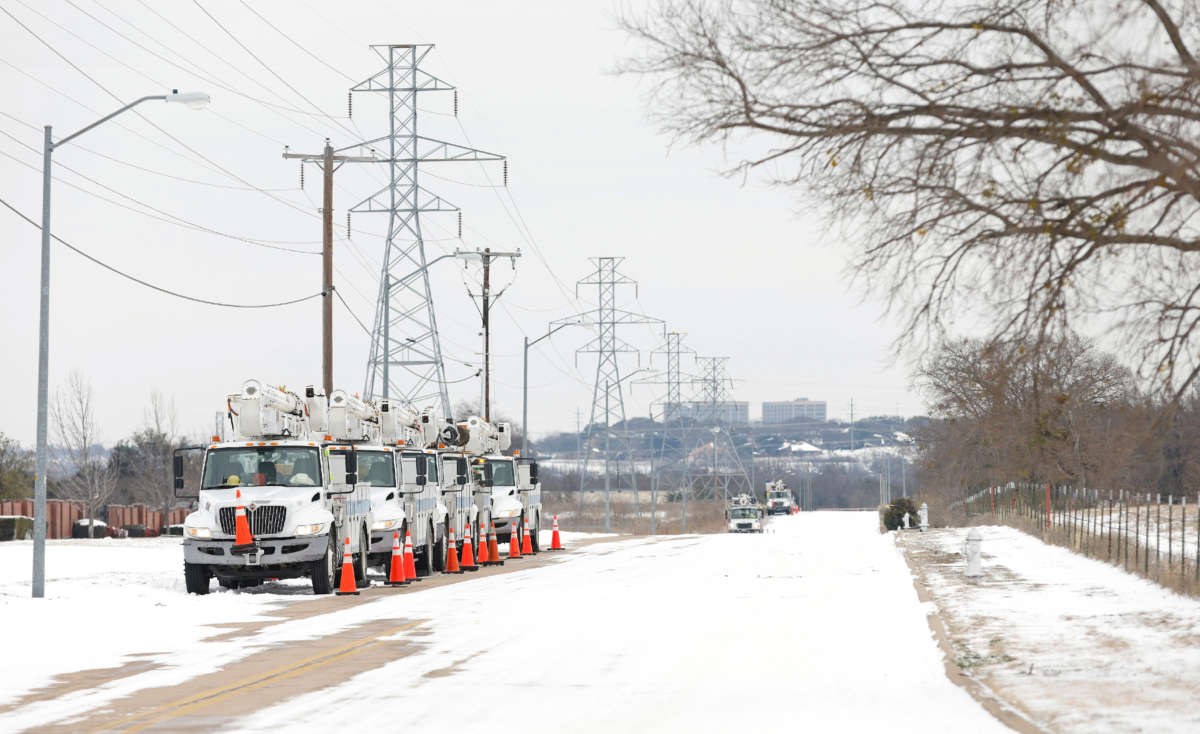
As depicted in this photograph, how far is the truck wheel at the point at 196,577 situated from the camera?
2611 centimetres

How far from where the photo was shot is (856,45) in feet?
44.8

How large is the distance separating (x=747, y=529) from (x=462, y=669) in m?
72.6

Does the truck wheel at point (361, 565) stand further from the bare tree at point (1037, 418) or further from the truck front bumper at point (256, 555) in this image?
the bare tree at point (1037, 418)

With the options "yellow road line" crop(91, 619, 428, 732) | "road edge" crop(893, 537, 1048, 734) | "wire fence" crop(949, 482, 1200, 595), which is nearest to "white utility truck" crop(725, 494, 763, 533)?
"wire fence" crop(949, 482, 1200, 595)

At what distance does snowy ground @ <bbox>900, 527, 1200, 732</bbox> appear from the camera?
1169 centimetres

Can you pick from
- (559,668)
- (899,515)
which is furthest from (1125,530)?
(899,515)

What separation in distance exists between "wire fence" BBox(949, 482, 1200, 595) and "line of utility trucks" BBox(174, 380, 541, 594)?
45.0 ft

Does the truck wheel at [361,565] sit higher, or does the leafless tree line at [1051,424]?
the leafless tree line at [1051,424]

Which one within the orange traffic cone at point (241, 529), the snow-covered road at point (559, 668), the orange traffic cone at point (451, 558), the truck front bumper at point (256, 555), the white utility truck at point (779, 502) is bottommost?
the white utility truck at point (779, 502)

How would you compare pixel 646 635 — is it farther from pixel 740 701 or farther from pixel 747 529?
pixel 747 529

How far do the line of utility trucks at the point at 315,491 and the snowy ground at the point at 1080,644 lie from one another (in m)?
10.5

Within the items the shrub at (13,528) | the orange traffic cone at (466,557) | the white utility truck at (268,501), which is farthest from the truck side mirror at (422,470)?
the shrub at (13,528)

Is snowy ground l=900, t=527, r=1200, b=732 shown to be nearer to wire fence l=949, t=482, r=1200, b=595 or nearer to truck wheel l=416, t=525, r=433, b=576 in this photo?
wire fence l=949, t=482, r=1200, b=595

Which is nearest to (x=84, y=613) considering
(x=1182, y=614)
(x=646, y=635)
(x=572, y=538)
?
(x=646, y=635)
